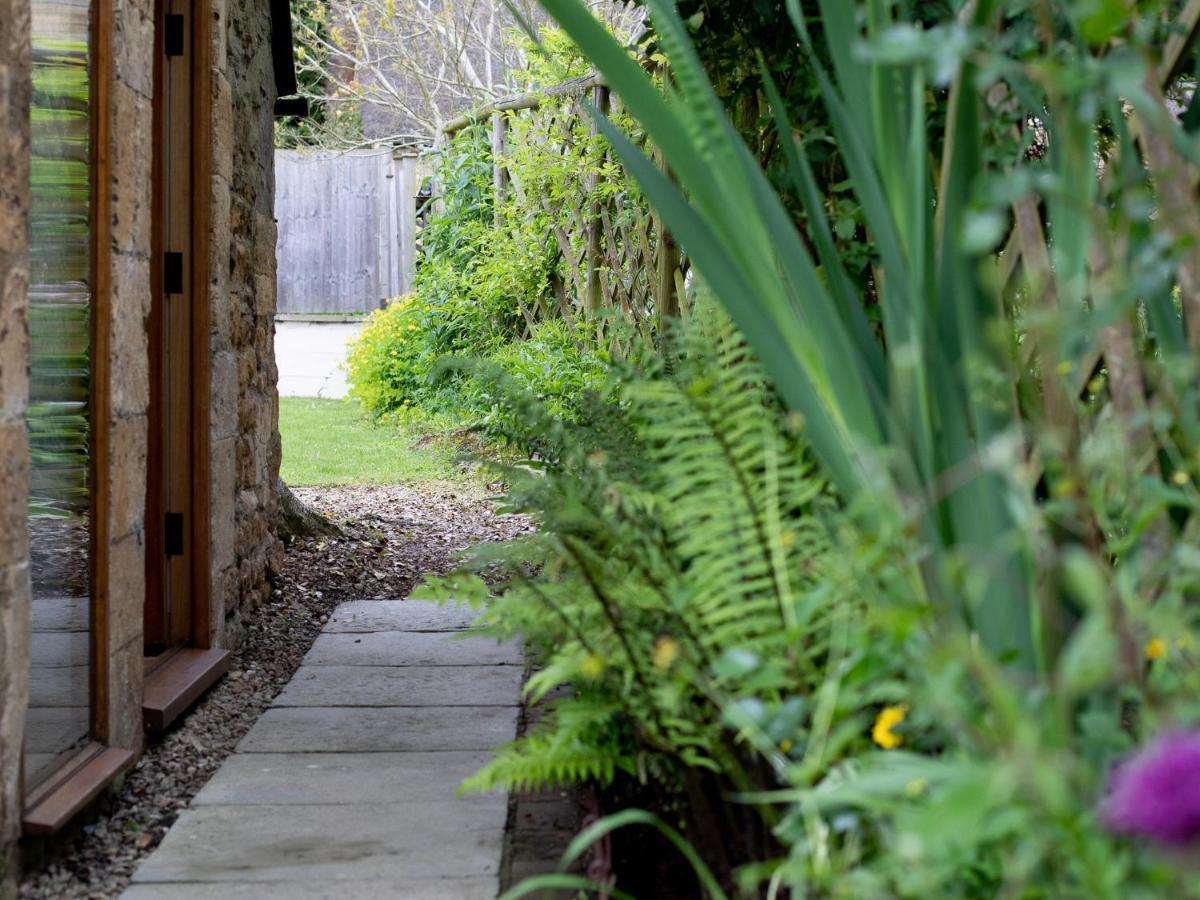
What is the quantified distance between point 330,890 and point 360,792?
53 centimetres

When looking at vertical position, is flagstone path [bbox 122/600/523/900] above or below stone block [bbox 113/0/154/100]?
below

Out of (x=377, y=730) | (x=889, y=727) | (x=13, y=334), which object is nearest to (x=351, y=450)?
(x=377, y=730)

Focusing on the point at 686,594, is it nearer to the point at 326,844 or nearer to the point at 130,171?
the point at 326,844

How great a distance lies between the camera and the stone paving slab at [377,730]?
3.12 metres

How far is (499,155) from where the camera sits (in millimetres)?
9188

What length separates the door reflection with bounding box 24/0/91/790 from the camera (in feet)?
8.32

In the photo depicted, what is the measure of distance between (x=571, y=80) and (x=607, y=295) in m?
1.35

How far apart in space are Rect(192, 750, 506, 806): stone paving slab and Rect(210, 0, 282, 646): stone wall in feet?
3.15

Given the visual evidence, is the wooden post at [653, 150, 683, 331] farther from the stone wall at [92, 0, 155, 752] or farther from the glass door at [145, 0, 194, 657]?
the stone wall at [92, 0, 155, 752]

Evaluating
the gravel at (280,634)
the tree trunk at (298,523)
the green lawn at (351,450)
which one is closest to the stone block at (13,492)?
the gravel at (280,634)

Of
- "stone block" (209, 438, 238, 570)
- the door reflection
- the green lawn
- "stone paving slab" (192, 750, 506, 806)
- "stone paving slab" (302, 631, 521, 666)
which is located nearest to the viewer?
the door reflection

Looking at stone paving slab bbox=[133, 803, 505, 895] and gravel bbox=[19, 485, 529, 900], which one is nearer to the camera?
stone paving slab bbox=[133, 803, 505, 895]

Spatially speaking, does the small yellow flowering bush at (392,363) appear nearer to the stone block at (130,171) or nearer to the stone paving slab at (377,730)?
the stone paving slab at (377,730)

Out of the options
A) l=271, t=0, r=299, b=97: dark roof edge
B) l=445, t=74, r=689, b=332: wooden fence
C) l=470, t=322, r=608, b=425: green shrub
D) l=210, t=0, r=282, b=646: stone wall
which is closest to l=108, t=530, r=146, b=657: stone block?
l=210, t=0, r=282, b=646: stone wall
